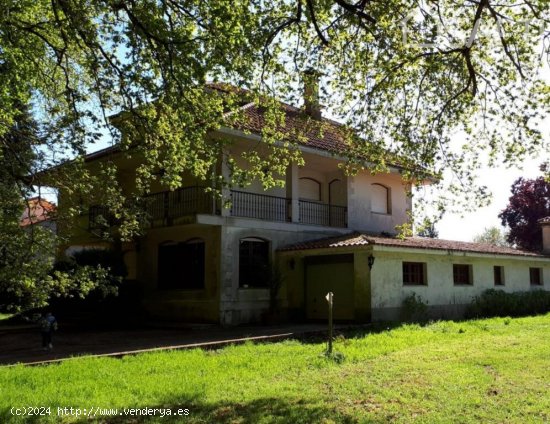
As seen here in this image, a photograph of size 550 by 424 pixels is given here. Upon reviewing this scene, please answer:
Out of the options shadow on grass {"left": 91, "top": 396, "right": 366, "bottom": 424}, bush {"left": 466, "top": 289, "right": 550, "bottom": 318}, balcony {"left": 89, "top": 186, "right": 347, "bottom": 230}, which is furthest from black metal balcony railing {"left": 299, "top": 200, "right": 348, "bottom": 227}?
shadow on grass {"left": 91, "top": 396, "right": 366, "bottom": 424}

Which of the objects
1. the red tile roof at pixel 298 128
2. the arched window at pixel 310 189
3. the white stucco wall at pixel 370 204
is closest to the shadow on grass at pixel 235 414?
the red tile roof at pixel 298 128

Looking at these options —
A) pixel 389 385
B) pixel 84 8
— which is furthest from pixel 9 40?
pixel 389 385

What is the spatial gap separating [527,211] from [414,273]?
2609cm

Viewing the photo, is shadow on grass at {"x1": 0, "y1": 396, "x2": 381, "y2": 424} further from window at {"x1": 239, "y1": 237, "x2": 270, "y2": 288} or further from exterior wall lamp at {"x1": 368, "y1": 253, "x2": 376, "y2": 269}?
window at {"x1": 239, "y1": 237, "x2": 270, "y2": 288}

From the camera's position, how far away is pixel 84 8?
28.3ft

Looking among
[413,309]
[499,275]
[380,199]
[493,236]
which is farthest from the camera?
[493,236]

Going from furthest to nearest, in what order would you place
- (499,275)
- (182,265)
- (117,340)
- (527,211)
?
(527,211), (499,275), (182,265), (117,340)

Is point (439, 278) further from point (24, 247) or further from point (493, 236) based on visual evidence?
point (493, 236)

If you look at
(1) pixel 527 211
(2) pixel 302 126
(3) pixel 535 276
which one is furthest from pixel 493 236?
(2) pixel 302 126

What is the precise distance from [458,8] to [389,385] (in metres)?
7.30

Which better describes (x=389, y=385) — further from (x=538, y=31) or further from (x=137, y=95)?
(x=538, y=31)

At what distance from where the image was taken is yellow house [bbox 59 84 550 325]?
17781mm

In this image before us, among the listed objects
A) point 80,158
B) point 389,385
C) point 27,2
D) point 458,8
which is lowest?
point 389,385

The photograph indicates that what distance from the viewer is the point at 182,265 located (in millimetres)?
19641
